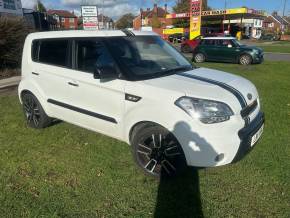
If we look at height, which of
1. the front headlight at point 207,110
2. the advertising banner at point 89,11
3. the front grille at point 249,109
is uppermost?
the advertising banner at point 89,11

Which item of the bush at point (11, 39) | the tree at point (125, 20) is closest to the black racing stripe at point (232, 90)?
the bush at point (11, 39)

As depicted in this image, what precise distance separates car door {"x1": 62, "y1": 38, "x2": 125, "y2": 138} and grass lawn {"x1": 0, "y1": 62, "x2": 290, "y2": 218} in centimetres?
57

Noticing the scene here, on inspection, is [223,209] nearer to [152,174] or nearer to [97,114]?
[152,174]

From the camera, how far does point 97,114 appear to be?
14.3 feet

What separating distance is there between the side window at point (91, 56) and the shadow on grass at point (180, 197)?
69.1 inches

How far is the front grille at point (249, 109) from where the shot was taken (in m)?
3.66

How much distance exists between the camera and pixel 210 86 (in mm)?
3744

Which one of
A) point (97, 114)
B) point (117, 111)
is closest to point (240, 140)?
point (117, 111)

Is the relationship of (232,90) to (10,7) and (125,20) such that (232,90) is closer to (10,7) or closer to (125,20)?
(10,7)

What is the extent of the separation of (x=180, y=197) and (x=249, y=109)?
1401mm

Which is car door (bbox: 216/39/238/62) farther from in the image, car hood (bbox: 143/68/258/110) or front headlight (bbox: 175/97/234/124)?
front headlight (bbox: 175/97/234/124)

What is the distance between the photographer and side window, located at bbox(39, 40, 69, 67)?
15.9ft

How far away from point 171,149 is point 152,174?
0.48m

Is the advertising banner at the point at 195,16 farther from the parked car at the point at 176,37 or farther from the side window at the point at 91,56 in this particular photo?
the side window at the point at 91,56
